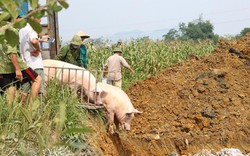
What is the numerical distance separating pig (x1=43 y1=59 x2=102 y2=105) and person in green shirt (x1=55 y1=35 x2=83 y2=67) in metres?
1.30

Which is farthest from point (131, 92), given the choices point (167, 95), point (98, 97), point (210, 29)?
point (210, 29)

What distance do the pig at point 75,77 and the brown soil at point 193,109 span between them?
609 millimetres

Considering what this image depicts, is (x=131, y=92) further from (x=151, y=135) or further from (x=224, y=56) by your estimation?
(x=151, y=135)

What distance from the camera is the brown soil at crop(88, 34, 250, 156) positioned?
9914mm

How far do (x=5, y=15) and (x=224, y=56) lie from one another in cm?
1411

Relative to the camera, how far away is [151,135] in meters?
10.3

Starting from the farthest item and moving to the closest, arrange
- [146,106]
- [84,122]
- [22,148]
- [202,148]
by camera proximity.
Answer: [146,106], [202,148], [84,122], [22,148]

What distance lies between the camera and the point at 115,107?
8.71 metres

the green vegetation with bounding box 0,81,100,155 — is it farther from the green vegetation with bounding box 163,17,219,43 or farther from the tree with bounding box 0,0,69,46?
the green vegetation with bounding box 163,17,219,43

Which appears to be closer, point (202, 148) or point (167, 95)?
point (202, 148)

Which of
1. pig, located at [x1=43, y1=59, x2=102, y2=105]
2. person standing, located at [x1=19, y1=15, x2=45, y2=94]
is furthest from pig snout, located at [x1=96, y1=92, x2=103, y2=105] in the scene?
person standing, located at [x1=19, y1=15, x2=45, y2=94]

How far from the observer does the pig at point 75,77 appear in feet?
25.5

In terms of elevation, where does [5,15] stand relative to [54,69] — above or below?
above

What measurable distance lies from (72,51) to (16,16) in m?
8.40
